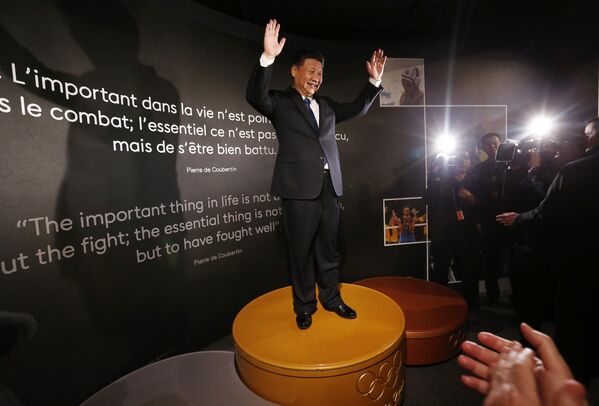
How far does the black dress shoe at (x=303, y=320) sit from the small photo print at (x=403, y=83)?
2.78m

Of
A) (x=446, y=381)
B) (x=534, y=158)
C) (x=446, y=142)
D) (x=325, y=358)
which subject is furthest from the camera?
(x=446, y=142)

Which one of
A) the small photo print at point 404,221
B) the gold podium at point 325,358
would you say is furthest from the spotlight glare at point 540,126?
the gold podium at point 325,358

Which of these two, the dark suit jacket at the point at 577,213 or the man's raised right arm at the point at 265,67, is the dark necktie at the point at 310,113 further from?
the dark suit jacket at the point at 577,213

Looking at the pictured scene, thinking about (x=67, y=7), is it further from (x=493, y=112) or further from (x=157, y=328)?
(x=493, y=112)

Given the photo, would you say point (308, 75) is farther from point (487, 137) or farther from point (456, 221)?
point (487, 137)

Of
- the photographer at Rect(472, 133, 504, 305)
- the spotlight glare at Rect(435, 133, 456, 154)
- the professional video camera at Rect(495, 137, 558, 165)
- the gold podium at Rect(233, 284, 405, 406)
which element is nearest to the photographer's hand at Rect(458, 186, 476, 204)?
the photographer at Rect(472, 133, 504, 305)

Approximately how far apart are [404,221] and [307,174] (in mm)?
2410

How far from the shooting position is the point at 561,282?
2.14 metres

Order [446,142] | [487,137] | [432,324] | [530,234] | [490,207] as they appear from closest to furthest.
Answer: [432,324]
[530,234]
[490,207]
[487,137]
[446,142]

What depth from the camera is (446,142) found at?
3900 mm

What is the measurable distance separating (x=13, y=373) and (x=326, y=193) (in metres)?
2.09

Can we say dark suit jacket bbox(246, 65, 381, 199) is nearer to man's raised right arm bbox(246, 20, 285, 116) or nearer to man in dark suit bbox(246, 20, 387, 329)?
man in dark suit bbox(246, 20, 387, 329)

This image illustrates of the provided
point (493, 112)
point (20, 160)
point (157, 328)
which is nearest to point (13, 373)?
point (157, 328)

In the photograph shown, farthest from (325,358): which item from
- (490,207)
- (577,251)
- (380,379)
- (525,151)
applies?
(525,151)
